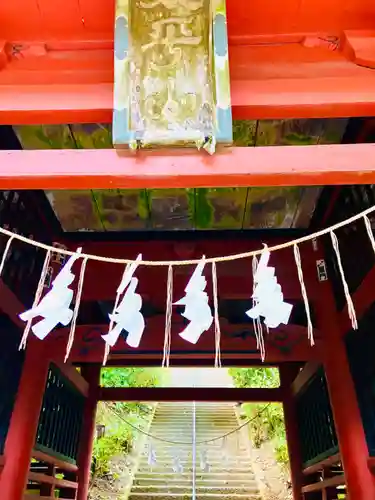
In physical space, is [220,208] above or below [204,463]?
above

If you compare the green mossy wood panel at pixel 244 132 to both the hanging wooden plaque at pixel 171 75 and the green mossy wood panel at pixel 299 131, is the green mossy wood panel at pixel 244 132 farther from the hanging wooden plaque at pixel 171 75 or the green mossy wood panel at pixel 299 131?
the hanging wooden plaque at pixel 171 75

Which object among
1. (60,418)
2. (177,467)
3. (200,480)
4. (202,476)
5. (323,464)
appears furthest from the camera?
(177,467)

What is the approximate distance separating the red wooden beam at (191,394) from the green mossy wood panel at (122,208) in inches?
114

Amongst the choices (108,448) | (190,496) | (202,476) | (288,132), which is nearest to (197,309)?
(288,132)

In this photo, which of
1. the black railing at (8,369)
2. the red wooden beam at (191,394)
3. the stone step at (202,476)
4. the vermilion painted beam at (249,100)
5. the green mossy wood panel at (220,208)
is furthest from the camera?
the stone step at (202,476)

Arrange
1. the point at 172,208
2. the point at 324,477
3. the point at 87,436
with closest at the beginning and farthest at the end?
the point at 172,208 → the point at 324,477 → the point at 87,436

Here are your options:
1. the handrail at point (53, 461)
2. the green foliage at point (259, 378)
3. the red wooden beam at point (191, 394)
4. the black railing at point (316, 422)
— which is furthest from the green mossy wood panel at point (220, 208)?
the green foliage at point (259, 378)

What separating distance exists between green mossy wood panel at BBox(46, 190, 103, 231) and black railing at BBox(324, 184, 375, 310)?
2.17m

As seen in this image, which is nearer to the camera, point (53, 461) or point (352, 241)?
point (352, 241)

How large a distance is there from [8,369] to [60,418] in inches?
53.7

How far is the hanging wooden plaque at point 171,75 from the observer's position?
191 centimetres

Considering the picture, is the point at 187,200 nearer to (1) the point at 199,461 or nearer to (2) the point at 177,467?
(2) the point at 177,467

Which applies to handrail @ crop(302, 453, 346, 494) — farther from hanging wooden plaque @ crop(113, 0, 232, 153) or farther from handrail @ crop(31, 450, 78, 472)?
hanging wooden plaque @ crop(113, 0, 232, 153)

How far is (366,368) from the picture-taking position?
361 centimetres
